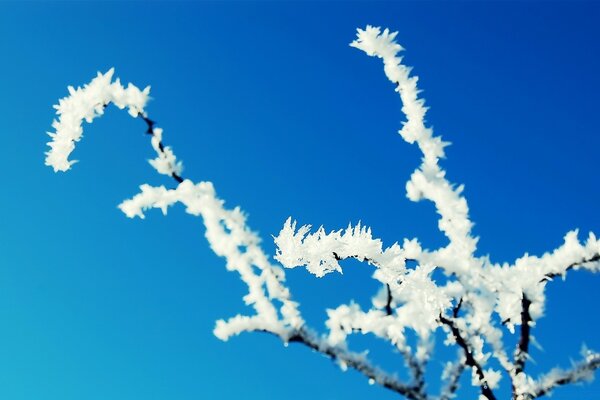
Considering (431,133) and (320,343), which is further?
(431,133)

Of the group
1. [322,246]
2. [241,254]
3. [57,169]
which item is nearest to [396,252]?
[322,246]

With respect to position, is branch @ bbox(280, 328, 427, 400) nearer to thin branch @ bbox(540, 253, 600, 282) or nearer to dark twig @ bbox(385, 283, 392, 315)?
dark twig @ bbox(385, 283, 392, 315)

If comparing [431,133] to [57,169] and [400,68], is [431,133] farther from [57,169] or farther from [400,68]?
[57,169]

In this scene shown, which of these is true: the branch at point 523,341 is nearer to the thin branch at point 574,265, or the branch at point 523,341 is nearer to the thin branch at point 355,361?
the thin branch at point 574,265

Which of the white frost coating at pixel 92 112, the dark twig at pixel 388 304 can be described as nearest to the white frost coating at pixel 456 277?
the dark twig at pixel 388 304

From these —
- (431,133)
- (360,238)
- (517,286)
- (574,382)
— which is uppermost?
(360,238)

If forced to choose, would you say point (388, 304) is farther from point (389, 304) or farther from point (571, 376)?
point (571, 376)
